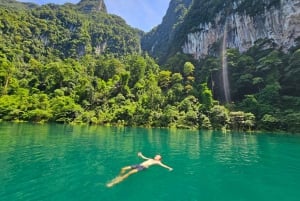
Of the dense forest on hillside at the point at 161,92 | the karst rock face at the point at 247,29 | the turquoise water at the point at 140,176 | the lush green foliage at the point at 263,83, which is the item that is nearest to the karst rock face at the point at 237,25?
the karst rock face at the point at 247,29

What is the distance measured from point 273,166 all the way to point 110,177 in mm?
12141

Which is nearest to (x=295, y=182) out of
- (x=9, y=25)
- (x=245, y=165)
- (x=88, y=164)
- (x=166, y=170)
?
(x=245, y=165)

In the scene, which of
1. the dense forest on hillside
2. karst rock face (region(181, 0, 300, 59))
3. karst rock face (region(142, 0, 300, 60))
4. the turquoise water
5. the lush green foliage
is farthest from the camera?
karst rock face (region(142, 0, 300, 60))

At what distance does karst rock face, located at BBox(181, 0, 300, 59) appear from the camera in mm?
68375

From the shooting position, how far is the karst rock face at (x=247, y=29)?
68375mm

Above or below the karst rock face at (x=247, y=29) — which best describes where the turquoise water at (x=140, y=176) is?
below

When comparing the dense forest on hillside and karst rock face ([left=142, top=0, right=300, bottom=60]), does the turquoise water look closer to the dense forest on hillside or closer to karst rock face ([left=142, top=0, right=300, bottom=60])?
the dense forest on hillside

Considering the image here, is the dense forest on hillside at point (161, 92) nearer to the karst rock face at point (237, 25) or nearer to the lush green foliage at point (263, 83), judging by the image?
the lush green foliage at point (263, 83)

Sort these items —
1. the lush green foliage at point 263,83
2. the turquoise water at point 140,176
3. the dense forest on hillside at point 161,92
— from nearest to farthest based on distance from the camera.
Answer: the turquoise water at point 140,176 → the lush green foliage at point 263,83 → the dense forest on hillside at point 161,92

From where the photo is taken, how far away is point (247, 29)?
262ft

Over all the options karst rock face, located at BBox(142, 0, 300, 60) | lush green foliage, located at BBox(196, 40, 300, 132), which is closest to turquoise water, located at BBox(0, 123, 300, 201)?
lush green foliage, located at BBox(196, 40, 300, 132)

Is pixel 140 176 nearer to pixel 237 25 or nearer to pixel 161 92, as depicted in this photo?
pixel 161 92

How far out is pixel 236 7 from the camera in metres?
85.3

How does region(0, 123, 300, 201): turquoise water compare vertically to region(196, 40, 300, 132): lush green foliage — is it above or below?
below
